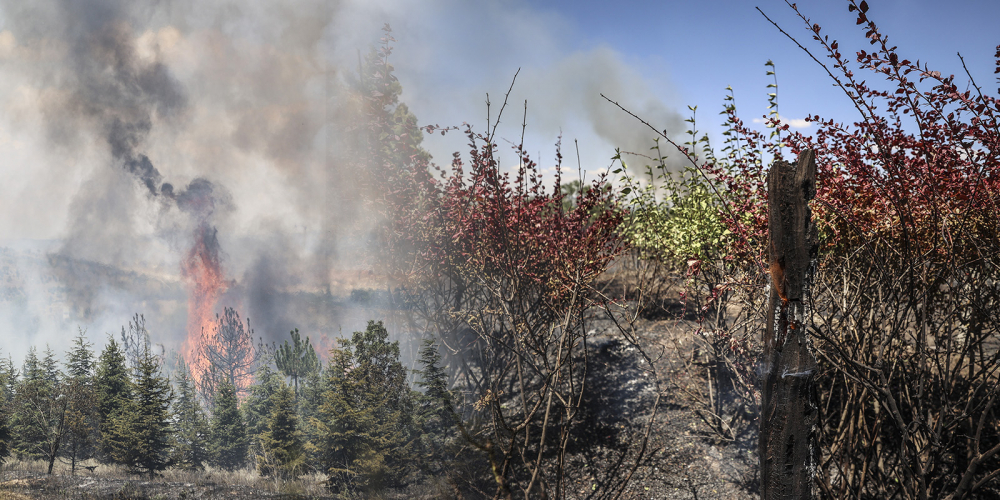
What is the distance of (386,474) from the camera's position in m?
4.10

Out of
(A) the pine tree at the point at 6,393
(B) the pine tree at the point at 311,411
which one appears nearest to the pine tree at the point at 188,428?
(B) the pine tree at the point at 311,411

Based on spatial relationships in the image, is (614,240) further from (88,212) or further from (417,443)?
(88,212)

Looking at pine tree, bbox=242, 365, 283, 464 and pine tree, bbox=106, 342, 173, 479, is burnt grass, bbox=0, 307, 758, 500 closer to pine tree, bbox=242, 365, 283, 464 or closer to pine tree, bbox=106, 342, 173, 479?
pine tree, bbox=106, 342, 173, 479

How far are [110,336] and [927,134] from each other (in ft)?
18.9

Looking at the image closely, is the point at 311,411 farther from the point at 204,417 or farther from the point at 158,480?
the point at 158,480

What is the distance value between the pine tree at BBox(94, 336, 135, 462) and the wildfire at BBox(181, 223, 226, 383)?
19.9 inches

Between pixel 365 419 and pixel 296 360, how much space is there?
2.59 ft

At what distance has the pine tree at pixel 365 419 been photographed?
3996 mm

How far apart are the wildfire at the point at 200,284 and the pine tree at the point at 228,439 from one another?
1.28 feet

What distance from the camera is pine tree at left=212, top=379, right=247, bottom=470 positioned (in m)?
4.06

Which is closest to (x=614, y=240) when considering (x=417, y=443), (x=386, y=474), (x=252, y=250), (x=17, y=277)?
(x=417, y=443)

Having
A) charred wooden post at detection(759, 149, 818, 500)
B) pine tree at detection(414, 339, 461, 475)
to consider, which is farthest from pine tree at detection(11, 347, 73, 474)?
charred wooden post at detection(759, 149, 818, 500)

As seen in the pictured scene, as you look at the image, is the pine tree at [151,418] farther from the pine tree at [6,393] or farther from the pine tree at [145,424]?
the pine tree at [6,393]

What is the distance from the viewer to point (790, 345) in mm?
1601
